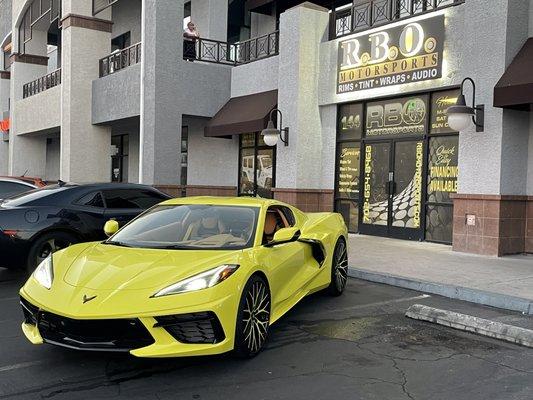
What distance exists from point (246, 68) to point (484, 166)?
28.7ft

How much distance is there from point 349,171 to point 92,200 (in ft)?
24.0

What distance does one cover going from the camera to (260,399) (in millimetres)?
3865

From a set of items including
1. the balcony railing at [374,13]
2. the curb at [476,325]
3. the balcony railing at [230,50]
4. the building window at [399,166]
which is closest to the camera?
the curb at [476,325]

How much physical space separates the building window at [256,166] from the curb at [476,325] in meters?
10.5

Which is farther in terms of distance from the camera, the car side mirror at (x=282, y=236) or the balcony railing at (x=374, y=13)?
the balcony railing at (x=374, y=13)

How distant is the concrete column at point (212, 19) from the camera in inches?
707

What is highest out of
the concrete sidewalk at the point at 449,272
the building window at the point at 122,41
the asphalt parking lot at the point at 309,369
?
the building window at the point at 122,41

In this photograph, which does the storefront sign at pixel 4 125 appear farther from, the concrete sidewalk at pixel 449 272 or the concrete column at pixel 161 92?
the concrete sidewalk at pixel 449 272

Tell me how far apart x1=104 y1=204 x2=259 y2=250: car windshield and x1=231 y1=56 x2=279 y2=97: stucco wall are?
1050cm

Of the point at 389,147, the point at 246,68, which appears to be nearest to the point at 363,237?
the point at 389,147

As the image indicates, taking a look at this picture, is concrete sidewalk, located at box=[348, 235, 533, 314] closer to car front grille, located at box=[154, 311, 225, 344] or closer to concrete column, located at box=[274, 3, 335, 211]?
concrete column, located at box=[274, 3, 335, 211]

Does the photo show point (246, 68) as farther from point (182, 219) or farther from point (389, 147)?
point (182, 219)

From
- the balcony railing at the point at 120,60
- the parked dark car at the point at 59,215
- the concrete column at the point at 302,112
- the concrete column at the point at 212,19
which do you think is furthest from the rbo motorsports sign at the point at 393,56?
the balcony railing at the point at 120,60

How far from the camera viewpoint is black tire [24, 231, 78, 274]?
7551 mm
